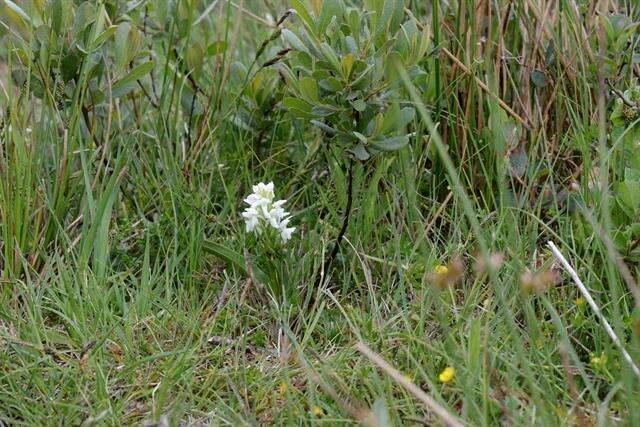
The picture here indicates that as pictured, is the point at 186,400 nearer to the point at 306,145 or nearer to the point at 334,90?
the point at 334,90

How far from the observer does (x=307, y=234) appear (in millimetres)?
2334

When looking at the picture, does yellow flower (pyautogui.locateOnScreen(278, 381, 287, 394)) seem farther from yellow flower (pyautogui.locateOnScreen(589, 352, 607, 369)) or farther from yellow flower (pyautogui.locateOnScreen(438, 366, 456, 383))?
yellow flower (pyautogui.locateOnScreen(589, 352, 607, 369))

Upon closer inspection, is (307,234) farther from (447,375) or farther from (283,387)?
(447,375)

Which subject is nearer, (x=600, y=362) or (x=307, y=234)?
(x=600, y=362)

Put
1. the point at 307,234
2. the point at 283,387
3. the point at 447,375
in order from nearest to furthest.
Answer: the point at 447,375
the point at 283,387
the point at 307,234

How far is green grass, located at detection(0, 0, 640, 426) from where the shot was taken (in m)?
1.73

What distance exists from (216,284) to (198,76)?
0.78 meters

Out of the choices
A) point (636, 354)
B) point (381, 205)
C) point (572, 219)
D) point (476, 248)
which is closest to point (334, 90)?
point (381, 205)

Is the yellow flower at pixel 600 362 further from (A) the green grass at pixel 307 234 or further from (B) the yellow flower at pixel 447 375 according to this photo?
(B) the yellow flower at pixel 447 375

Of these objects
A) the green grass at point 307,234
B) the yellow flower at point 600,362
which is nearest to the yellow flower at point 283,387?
the green grass at point 307,234

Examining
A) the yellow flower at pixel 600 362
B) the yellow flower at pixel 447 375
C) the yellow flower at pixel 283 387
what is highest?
the yellow flower at pixel 447 375

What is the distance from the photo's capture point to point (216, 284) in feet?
7.23

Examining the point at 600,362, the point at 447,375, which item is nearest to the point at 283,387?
the point at 447,375

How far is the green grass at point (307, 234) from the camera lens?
1.73 meters
